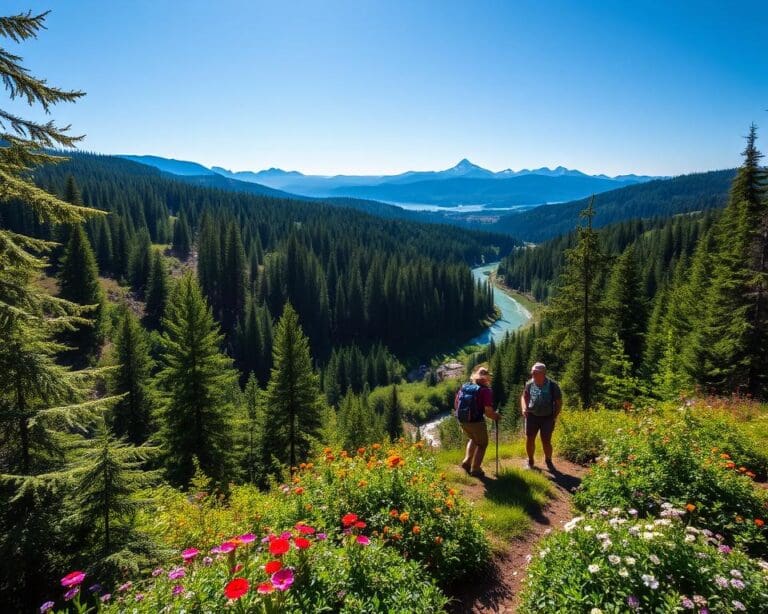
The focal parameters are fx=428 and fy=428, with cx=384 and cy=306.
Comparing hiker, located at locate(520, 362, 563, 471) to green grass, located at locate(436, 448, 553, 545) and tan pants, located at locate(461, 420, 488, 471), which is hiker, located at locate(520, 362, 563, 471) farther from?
tan pants, located at locate(461, 420, 488, 471)

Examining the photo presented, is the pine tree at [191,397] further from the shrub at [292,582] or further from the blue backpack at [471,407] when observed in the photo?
the shrub at [292,582]

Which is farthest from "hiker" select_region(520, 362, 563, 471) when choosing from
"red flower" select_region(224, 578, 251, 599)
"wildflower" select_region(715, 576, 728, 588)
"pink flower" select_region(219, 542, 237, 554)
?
"red flower" select_region(224, 578, 251, 599)

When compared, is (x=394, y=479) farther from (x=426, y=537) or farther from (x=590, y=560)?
(x=590, y=560)

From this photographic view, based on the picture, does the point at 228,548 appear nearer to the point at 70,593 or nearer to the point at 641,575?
the point at 70,593

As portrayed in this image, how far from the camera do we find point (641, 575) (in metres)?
3.89

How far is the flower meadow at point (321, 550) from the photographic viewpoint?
143 inches

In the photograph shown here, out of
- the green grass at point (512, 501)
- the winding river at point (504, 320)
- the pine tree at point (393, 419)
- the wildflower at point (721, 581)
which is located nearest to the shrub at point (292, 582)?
the wildflower at point (721, 581)

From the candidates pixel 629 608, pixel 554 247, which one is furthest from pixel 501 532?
pixel 554 247

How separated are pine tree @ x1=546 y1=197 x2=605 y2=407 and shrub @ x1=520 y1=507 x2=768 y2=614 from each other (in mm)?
16188

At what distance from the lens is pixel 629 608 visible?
3791mm

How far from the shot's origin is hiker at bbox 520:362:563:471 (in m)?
9.43

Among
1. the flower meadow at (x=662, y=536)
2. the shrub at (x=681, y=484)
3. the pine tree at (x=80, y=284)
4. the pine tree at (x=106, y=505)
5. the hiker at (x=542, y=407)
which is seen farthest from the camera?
the pine tree at (x=80, y=284)

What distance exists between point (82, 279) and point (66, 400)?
52774 millimetres

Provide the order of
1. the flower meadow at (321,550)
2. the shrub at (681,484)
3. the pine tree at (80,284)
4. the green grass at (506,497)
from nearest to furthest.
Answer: the flower meadow at (321,550) → the shrub at (681,484) → the green grass at (506,497) → the pine tree at (80,284)
